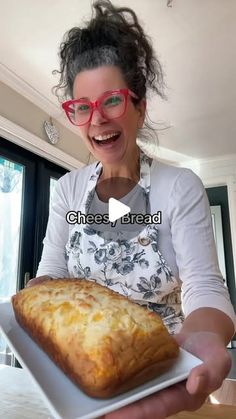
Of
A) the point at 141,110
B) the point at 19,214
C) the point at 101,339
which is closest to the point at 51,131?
the point at 19,214

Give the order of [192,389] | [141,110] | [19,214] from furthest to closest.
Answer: [19,214]
[141,110]
[192,389]

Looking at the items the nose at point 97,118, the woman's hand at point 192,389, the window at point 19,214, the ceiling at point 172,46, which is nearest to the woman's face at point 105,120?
the nose at point 97,118

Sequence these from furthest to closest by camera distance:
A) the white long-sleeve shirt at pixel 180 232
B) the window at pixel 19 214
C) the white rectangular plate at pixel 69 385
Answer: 1. the window at pixel 19 214
2. the white long-sleeve shirt at pixel 180 232
3. the white rectangular plate at pixel 69 385

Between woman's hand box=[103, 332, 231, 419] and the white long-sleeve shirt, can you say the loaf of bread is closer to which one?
woman's hand box=[103, 332, 231, 419]

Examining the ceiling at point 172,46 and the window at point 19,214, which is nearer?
the ceiling at point 172,46

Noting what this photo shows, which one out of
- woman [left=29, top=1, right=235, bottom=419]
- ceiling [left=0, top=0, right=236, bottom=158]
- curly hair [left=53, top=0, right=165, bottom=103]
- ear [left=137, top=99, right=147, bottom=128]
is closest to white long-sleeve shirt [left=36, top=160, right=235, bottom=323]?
woman [left=29, top=1, right=235, bottom=419]

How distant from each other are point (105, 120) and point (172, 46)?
1.66 meters

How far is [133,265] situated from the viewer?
78 centimetres

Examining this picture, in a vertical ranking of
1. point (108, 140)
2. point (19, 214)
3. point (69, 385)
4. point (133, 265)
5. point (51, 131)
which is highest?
point (51, 131)

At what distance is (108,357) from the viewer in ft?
1.23

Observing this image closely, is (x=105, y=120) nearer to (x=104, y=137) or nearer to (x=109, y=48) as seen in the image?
(x=104, y=137)

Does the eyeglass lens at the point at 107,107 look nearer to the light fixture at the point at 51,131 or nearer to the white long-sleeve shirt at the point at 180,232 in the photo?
the white long-sleeve shirt at the point at 180,232

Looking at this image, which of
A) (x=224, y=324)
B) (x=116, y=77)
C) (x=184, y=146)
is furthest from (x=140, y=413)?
(x=184, y=146)

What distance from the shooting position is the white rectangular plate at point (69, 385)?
334mm
